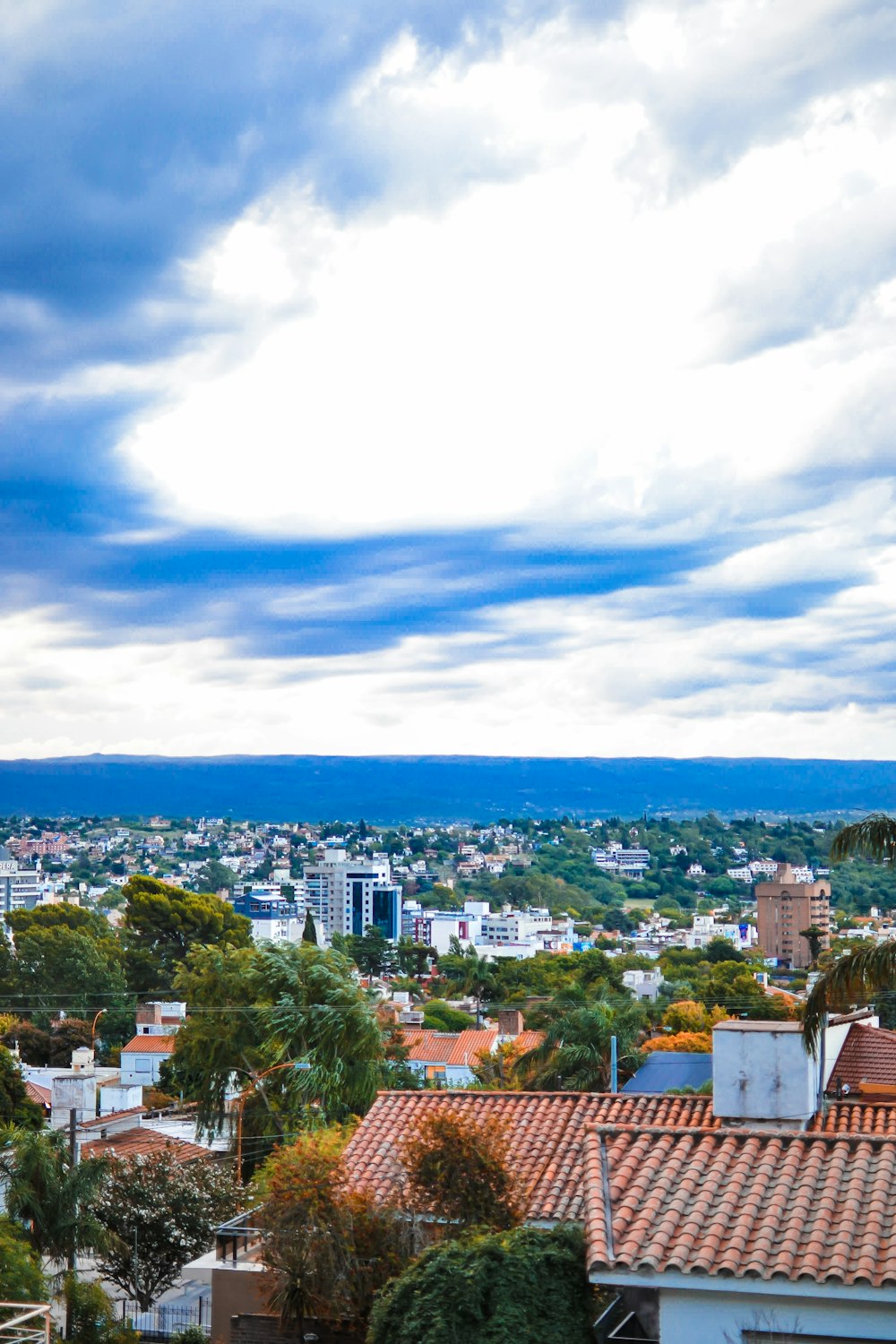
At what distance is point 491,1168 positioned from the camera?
47.0ft

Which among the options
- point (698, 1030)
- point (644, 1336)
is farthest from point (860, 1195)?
point (698, 1030)

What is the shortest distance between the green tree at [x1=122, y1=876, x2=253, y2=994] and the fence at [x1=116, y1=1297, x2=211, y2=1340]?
63538mm

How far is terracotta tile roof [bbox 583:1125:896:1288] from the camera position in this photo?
1002cm

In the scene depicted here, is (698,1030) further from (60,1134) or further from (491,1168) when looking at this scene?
(491,1168)

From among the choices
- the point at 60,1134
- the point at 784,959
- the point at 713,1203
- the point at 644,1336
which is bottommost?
the point at 784,959

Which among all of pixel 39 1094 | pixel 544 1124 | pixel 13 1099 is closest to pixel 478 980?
pixel 39 1094

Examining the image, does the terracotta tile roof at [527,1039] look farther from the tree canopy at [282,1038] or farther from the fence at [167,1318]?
the fence at [167,1318]

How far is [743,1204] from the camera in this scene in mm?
10750

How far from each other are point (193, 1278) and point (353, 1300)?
12.5 metres

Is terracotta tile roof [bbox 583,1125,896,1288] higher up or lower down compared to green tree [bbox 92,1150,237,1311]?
higher up

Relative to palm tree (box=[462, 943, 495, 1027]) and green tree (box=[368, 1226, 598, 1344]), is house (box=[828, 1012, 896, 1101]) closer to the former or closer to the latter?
green tree (box=[368, 1226, 598, 1344])

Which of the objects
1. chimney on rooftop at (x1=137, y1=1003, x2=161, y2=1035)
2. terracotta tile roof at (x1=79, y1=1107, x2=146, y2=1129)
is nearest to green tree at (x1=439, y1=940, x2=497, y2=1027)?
chimney on rooftop at (x1=137, y1=1003, x2=161, y2=1035)

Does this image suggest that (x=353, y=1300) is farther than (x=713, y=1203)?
Yes

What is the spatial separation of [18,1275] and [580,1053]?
2074cm
